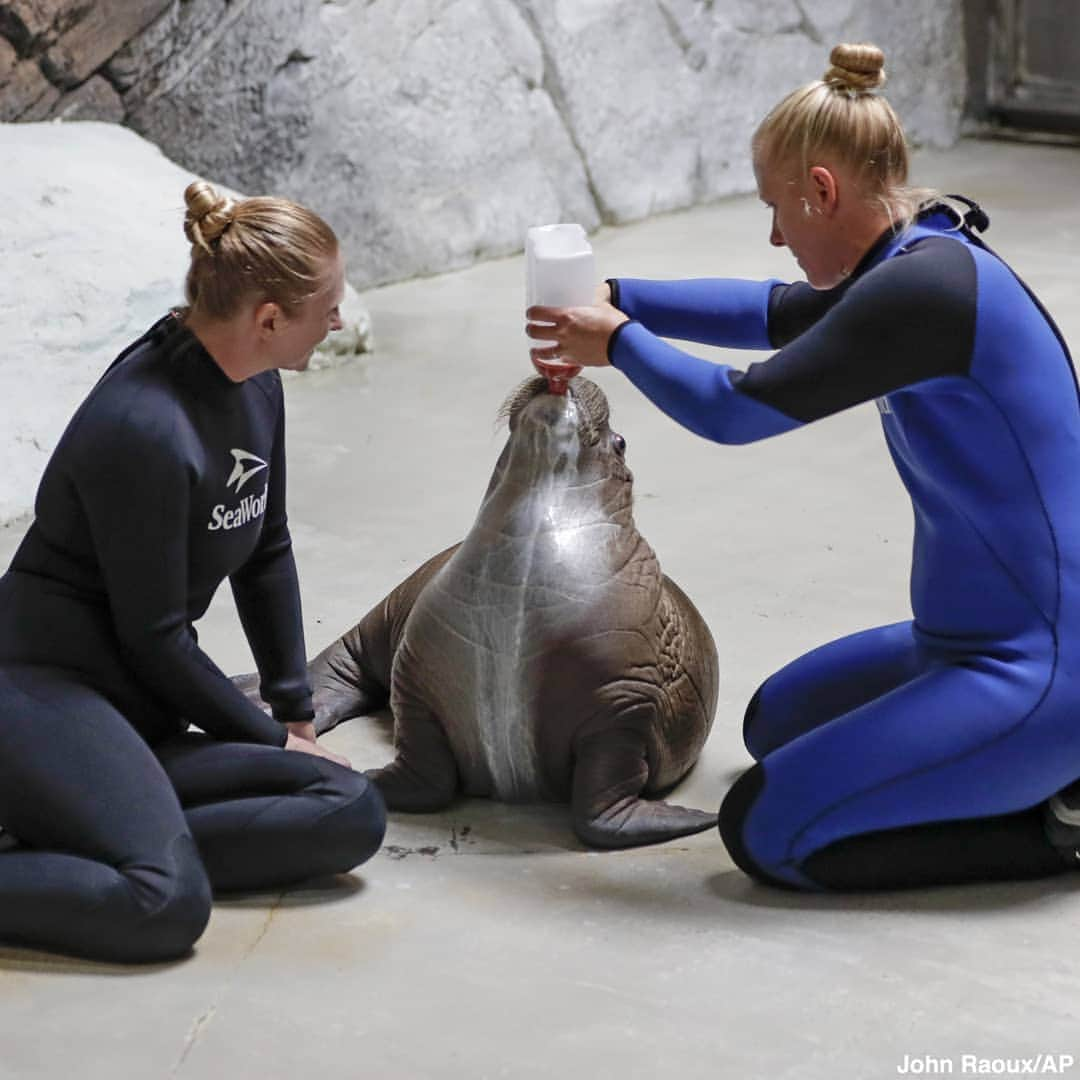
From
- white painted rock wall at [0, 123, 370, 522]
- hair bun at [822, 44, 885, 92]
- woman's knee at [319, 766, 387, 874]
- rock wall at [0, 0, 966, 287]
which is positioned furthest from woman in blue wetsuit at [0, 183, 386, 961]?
rock wall at [0, 0, 966, 287]

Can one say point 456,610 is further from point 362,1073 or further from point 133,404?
point 362,1073

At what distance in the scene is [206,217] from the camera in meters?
2.61

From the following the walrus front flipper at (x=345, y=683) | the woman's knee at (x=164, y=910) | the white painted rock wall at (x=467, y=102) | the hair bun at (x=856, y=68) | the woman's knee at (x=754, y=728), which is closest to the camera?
the woman's knee at (x=164, y=910)

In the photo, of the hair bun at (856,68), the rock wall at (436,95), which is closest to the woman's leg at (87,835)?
the hair bun at (856,68)

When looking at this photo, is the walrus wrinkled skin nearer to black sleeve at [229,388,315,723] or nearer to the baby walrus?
the baby walrus

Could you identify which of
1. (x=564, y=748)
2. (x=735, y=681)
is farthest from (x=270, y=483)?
(x=735, y=681)

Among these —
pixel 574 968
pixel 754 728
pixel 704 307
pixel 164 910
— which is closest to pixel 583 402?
pixel 704 307

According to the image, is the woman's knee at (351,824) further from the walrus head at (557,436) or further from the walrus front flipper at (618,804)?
the walrus head at (557,436)

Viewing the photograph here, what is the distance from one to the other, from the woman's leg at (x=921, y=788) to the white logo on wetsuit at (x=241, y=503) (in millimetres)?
901

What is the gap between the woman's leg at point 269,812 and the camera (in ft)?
8.96

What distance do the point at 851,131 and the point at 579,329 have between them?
0.52m

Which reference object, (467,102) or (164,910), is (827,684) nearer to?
(164,910)

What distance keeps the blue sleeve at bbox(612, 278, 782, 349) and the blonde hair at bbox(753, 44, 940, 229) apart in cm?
42

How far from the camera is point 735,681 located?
375 centimetres
